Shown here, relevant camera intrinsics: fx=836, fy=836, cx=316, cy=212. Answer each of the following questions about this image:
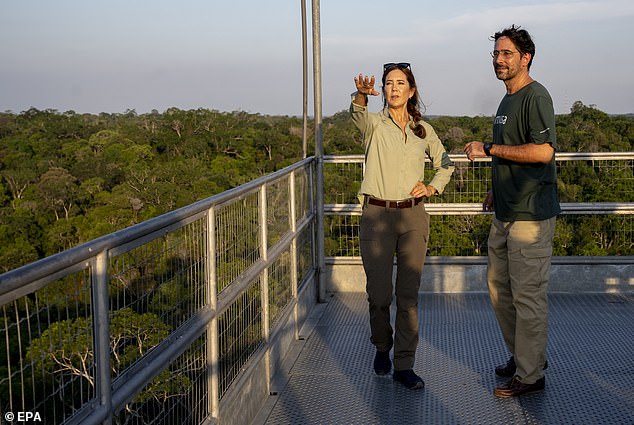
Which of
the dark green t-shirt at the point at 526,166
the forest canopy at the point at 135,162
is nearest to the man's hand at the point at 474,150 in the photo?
the dark green t-shirt at the point at 526,166

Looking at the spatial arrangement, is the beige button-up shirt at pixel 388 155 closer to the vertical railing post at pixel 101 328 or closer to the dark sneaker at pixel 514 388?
the dark sneaker at pixel 514 388

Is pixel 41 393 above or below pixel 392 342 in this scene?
above

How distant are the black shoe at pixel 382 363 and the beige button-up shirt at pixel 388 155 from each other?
3.20 feet

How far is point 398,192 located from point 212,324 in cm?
161

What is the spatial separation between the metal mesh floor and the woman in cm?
29

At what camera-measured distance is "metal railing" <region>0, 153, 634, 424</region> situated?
186 centimetres

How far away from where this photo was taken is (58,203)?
69375 millimetres

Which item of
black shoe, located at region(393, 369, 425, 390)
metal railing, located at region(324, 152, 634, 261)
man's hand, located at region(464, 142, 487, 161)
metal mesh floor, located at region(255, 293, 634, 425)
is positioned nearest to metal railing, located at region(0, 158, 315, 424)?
metal mesh floor, located at region(255, 293, 634, 425)

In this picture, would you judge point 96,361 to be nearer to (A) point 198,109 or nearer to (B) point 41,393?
(B) point 41,393

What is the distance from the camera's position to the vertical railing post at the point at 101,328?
2209 mm

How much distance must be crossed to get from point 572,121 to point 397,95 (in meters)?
49.2

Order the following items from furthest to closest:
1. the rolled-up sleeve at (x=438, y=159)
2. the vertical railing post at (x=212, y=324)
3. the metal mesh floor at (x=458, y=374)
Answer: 1. the rolled-up sleeve at (x=438, y=159)
2. the metal mesh floor at (x=458, y=374)
3. the vertical railing post at (x=212, y=324)

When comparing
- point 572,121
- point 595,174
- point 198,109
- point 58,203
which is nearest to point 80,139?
point 198,109

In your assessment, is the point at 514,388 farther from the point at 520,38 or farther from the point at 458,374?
the point at 520,38
